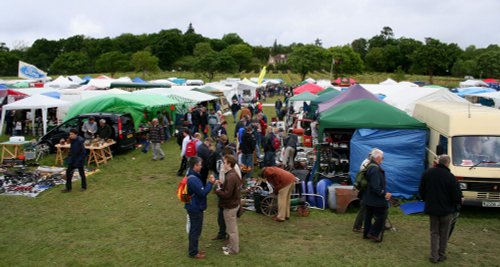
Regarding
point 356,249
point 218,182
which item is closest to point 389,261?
point 356,249

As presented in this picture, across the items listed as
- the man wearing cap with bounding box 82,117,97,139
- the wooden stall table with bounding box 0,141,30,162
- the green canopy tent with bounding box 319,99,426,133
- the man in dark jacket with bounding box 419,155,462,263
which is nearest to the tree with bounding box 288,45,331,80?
the man wearing cap with bounding box 82,117,97,139

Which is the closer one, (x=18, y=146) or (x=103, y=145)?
(x=103, y=145)

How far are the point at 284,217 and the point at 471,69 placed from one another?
79.5 meters

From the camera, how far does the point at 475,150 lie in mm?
8422

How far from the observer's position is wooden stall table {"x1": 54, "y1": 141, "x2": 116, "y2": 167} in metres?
12.8

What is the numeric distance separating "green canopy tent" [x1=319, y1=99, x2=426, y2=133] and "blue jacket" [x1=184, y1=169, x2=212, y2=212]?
502cm

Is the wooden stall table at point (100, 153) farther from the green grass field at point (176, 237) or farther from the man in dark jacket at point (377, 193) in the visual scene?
the man in dark jacket at point (377, 193)

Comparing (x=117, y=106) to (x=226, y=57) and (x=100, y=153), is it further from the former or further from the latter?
(x=226, y=57)

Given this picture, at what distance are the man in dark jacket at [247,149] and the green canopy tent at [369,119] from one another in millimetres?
1870

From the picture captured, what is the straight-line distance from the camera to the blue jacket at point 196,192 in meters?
5.74

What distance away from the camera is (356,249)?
21.7ft

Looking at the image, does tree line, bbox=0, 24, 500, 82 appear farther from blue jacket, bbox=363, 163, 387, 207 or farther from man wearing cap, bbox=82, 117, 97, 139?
blue jacket, bbox=363, 163, 387, 207

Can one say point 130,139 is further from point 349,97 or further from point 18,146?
point 349,97

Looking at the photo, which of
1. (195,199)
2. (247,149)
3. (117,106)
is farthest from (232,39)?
(195,199)
